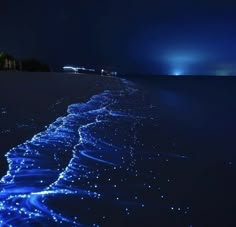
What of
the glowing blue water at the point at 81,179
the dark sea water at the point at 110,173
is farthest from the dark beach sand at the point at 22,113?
the glowing blue water at the point at 81,179

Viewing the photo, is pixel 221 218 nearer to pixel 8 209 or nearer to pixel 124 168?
pixel 124 168

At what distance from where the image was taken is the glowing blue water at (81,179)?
314cm

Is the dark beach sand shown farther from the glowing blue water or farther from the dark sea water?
the glowing blue water

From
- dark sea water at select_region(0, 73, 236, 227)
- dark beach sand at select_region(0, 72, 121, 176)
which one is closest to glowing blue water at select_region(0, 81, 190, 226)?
dark sea water at select_region(0, 73, 236, 227)

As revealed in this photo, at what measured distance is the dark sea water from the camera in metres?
3.19

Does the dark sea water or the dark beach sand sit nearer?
the dark sea water

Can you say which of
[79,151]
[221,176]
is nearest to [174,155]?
[221,176]

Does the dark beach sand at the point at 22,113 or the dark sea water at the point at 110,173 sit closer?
the dark sea water at the point at 110,173

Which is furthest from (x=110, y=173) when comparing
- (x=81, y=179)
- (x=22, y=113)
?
(x=22, y=113)

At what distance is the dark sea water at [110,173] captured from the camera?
319cm

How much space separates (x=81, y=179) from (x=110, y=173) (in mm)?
402

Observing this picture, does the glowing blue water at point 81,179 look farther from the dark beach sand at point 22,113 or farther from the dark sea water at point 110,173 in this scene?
the dark beach sand at point 22,113

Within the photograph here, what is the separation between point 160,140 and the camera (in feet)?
20.8

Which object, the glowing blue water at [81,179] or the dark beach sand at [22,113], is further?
the dark beach sand at [22,113]
